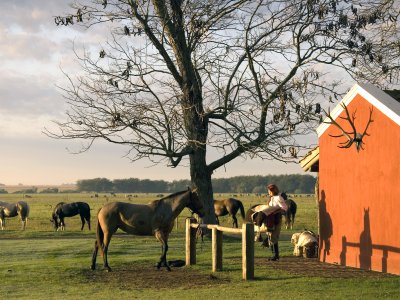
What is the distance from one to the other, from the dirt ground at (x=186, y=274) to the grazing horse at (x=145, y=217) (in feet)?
2.04

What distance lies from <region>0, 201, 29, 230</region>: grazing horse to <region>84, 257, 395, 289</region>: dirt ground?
25065 millimetres

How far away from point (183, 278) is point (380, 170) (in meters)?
5.50

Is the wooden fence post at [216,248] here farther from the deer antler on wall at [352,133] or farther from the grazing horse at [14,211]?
the grazing horse at [14,211]

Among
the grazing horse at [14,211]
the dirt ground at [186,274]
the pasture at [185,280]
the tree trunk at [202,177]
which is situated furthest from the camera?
the grazing horse at [14,211]

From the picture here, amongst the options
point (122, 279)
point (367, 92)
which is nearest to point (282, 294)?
point (122, 279)

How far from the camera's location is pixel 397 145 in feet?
53.8

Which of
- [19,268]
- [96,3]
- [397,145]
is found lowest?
[19,268]

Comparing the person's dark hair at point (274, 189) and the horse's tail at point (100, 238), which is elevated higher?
the person's dark hair at point (274, 189)

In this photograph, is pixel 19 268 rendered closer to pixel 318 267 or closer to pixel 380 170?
pixel 318 267

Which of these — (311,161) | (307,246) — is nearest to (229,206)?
(311,161)

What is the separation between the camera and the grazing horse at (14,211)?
42.9 m

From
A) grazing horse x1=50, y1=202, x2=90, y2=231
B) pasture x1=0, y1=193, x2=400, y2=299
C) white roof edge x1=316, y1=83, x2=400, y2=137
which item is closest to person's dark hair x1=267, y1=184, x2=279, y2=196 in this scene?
pasture x1=0, y1=193, x2=400, y2=299

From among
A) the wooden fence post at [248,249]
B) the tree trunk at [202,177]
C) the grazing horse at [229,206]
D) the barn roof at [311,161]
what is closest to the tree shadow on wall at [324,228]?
the barn roof at [311,161]

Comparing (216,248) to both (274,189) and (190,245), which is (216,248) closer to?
(190,245)
